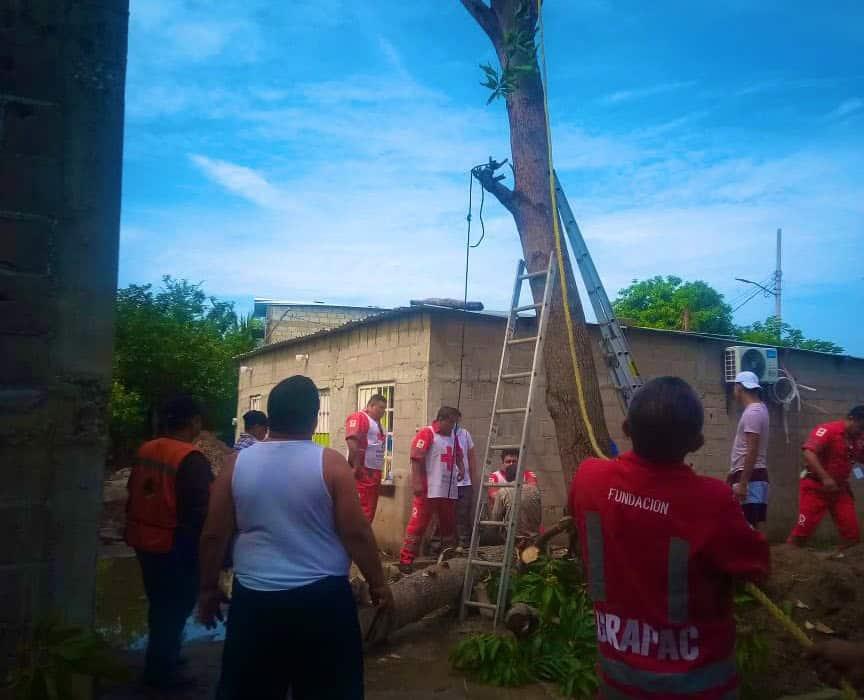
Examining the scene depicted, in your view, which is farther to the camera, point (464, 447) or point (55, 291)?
point (464, 447)

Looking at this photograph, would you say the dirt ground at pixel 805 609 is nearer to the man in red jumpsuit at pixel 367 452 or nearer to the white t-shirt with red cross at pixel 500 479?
the white t-shirt with red cross at pixel 500 479

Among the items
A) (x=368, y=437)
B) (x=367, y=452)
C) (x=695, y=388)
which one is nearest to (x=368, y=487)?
(x=367, y=452)

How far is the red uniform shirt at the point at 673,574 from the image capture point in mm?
2205

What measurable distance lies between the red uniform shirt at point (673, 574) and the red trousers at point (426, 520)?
600 centimetres

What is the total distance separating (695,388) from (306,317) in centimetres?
2183

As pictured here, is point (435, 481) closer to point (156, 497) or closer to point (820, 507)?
point (820, 507)

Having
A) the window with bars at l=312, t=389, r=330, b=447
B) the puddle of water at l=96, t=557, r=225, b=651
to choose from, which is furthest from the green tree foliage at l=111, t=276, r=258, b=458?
the puddle of water at l=96, t=557, r=225, b=651

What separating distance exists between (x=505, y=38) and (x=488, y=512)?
16.2 ft

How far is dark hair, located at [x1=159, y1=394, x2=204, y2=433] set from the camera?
4.81 m

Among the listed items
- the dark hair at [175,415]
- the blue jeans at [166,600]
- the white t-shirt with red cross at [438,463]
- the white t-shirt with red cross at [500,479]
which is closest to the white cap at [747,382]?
the white t-shirt with red cross at [500,479]

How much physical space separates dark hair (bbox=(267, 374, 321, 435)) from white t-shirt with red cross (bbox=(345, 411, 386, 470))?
228 inches

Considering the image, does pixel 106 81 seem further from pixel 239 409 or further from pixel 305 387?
pixel 239 409

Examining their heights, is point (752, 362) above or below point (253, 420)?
above

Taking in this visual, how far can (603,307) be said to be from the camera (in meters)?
6.84
